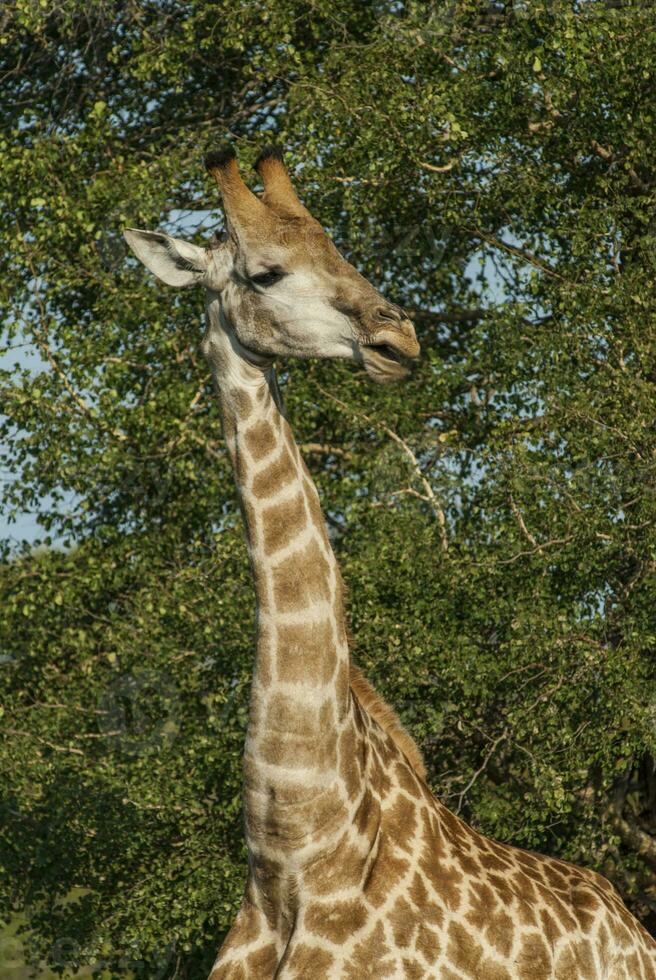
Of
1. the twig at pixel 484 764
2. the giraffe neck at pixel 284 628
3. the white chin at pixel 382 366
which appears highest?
the white chin at pixel 382 366

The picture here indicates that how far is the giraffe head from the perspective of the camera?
18.2ft

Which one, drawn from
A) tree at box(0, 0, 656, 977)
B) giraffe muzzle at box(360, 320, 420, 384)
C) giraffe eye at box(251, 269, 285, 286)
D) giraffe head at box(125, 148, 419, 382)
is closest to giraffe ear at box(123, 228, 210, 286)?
giraffe head at box(125, 148, 419, 382)

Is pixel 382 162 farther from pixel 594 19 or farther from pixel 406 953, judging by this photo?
pixel 406 953

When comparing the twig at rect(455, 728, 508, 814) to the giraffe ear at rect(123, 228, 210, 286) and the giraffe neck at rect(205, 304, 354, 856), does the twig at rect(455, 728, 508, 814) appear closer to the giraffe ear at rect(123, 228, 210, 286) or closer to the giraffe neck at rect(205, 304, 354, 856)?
the giraffe neck at rect(205, 304, 354, 856)

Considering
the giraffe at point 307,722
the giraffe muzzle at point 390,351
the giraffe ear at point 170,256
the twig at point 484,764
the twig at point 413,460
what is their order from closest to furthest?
the giraffe muzzle at point 390,351 → the giraffe at point 307,722 → the giraffe ear at point 170,256 → the twig at point 484,764 → the twig at point 413,460

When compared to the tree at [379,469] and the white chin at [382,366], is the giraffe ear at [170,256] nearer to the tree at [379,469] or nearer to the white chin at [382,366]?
the white chin at [382,366]

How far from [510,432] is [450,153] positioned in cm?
249

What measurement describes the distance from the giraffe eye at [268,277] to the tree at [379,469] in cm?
419

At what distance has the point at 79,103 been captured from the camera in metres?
14.0

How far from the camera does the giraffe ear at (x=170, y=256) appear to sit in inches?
250

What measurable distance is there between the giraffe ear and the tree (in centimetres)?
396

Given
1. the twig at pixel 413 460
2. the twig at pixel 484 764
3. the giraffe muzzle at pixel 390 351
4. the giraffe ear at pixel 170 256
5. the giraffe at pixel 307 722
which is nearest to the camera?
the giraffe muzzle at pixel 390 351

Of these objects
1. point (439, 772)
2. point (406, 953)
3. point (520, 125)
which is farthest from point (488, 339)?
point (406, 953)

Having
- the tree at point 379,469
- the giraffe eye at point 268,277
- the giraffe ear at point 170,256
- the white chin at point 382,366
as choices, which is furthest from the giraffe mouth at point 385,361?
the tree at point 379,469
